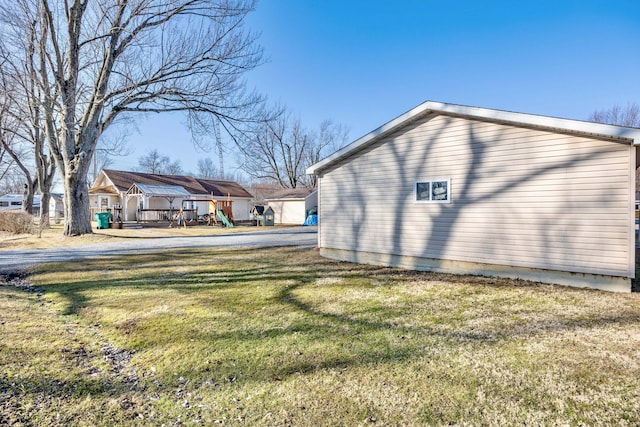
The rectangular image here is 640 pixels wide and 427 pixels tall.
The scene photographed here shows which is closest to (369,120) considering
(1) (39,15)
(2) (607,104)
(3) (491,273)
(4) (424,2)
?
(4) (424,2)

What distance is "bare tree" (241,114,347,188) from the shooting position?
39.6 m

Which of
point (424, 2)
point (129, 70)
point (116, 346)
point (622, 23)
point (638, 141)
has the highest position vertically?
point (424, 2)

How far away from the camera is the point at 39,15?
1276 centimetres

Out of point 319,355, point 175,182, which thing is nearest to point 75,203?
point 319,355

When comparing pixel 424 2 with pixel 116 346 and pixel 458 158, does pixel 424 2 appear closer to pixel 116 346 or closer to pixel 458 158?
pixel 458 158

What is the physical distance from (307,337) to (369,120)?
3063 centimetres

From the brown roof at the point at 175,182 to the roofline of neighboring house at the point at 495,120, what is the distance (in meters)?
26.1

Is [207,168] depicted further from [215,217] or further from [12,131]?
[12,131]

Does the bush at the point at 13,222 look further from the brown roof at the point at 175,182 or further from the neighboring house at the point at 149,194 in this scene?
the brown roof at the point at 175,182

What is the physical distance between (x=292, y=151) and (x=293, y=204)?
44.3ft

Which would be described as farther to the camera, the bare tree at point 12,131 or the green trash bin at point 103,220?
the green trash bin at point 103,220

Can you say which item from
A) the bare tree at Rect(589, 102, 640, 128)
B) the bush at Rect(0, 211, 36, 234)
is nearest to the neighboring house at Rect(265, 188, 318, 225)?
the bush at Rect(0, 211, 36, 234)

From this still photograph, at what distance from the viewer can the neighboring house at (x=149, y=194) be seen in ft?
89.5

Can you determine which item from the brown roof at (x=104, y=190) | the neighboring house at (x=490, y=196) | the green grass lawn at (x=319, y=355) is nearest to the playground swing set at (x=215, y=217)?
the brown roof at (x=104, y=190)
